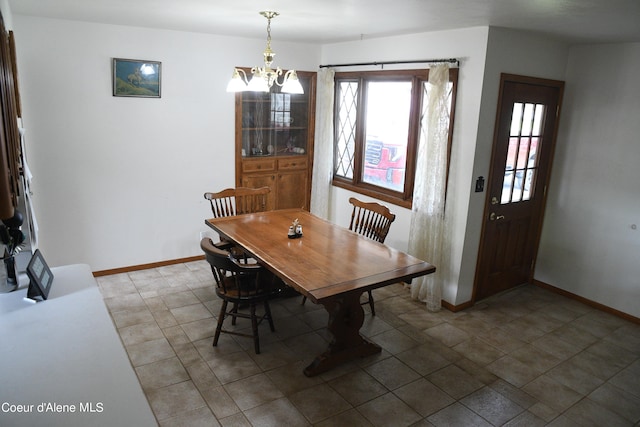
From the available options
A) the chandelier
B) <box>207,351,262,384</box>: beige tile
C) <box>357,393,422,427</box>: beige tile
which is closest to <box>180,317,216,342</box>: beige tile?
<box>207,351,262,384</box>: beige tile

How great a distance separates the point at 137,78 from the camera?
4262mm

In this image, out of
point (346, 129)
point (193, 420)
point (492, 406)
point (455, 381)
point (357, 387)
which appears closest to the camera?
point (193, 420)

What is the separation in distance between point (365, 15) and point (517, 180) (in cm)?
215

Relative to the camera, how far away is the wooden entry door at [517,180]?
3912mm

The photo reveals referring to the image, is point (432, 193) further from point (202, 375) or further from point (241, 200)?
point (202, 375)

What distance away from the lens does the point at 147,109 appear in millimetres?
4395

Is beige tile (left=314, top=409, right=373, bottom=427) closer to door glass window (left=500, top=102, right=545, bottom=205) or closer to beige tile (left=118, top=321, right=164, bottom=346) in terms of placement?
beige tile (left=118, top=321, right=164, bottom=346)

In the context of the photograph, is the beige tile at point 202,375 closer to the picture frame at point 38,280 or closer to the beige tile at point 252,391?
the beige tile at point 252,391

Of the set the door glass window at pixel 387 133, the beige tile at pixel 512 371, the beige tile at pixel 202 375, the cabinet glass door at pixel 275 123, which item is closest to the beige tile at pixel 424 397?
the beige tile at pixel 512 371

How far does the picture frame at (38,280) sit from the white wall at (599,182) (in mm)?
4348

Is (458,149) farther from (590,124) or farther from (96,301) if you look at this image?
(96,301)

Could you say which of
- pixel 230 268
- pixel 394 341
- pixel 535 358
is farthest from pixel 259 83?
pixel 535 358

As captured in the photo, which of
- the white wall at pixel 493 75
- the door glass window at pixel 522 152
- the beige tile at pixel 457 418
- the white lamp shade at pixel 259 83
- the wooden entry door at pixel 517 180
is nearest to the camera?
the beige tile at pixel 457 418

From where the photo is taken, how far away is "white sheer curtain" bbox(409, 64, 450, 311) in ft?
12.5
